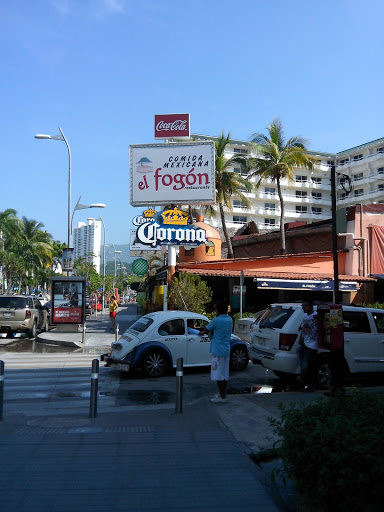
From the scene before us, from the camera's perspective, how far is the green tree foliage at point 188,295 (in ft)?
67.7

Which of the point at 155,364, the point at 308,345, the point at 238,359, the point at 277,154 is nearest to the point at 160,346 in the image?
the point at 155,364

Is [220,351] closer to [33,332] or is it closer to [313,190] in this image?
[33,332]

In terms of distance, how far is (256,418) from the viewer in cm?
736

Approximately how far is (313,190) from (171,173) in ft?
202

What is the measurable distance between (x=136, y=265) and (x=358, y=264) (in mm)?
11399

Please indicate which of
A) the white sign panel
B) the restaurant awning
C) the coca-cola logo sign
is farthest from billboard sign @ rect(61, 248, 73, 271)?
the restaurant awning

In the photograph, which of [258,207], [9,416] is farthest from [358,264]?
[258,207]

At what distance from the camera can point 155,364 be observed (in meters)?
11.7

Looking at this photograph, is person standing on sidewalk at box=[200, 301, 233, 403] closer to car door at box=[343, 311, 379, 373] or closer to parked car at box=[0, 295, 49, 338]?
car door at box=[343, 311, 379, 373]

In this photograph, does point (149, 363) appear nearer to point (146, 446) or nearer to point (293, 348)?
point (293, 348)

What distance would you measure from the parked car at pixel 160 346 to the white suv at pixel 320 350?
194 cm

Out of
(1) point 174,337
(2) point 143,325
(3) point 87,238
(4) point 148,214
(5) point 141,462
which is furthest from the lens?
(3) point 87,238

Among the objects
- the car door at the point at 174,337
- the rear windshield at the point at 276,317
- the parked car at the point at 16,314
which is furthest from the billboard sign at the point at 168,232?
the rear windshield at the point at 276,317

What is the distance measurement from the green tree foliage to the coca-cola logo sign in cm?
714
